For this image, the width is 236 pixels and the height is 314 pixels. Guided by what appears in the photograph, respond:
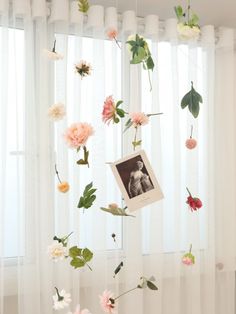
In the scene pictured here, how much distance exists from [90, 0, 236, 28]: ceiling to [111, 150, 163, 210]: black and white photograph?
1.50 meters

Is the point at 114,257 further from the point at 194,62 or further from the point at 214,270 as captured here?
the point at 194,62

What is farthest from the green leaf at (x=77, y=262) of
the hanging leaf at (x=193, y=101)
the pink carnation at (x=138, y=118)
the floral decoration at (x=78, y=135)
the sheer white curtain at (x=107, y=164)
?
the sheer white curtain at (x=107, y=164)

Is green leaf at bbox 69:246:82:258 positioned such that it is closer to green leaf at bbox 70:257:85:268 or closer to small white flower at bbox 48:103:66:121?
green leaf at bbox 70:257:85:268

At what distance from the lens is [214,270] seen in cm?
279

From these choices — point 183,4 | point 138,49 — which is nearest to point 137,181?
point 138,49

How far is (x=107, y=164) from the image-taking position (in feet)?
7.17

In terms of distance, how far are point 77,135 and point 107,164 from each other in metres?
0.97

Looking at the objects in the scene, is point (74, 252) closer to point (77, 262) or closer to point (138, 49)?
point (77, 262)

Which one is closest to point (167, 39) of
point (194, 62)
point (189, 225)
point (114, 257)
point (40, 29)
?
point (194, 62)

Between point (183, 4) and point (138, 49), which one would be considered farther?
point (183, 4)

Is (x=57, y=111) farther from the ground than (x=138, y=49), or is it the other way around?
(x=138, y=49)

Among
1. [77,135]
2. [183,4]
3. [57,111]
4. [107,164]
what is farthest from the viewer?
[183,4]

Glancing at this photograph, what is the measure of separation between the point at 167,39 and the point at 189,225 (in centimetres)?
120

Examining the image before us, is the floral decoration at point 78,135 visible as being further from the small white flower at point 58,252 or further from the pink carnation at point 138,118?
the small white flower at point 58,252
